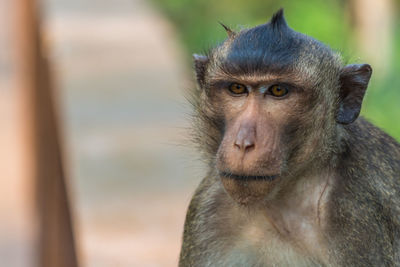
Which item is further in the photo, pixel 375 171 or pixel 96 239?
pixel 96 239

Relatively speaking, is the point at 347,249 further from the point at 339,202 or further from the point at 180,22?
the point at 180,22

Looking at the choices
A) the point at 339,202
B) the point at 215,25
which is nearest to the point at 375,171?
the point at 339,202

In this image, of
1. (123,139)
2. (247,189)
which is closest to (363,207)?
(247,189)

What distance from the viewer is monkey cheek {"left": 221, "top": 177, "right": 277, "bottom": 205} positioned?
3.75m

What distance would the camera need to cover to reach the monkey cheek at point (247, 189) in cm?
375

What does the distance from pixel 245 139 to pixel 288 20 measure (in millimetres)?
12339

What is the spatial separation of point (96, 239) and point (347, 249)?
8.01ft

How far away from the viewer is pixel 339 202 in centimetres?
401

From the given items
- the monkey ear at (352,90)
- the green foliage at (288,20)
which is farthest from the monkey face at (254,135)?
the green foliage at (288,20)

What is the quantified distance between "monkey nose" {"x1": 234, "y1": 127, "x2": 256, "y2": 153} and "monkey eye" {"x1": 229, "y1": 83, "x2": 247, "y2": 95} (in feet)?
0.72

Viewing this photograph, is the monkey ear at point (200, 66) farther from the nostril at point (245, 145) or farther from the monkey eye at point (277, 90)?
the nostril at point (245, 145)

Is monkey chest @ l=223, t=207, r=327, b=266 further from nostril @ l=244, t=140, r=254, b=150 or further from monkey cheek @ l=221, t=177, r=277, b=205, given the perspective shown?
nostril @ l=244, t=140, r=254, b=150

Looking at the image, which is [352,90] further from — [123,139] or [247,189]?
[123,139]

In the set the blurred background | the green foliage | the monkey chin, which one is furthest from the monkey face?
the green foliage
